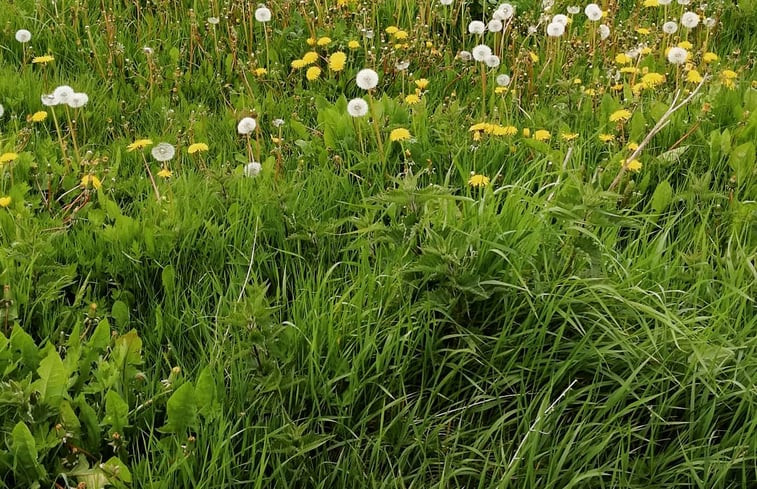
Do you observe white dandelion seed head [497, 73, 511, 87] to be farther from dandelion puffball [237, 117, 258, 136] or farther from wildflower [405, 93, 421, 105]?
dandelion puffball [237, 117, 258, 136]

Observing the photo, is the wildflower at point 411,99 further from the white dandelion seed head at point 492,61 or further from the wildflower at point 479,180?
the wildflower at point 479,180

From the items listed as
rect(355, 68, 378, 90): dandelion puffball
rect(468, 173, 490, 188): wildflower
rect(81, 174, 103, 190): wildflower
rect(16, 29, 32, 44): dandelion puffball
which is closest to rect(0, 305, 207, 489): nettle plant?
rect(81, 174, 103, 190): wildflower

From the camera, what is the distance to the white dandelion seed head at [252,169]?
2.57m

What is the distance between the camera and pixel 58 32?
3.74 meters

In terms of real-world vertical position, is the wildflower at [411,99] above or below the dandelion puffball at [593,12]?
below

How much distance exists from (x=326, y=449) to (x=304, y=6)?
272 cm

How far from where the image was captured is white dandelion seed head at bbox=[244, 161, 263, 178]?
2.57 meters

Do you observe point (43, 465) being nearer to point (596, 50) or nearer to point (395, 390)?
point (395, 390)

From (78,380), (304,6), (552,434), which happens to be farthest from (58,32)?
(552,434)

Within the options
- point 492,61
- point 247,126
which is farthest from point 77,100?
point 492,61

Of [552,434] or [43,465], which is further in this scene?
[552,434]

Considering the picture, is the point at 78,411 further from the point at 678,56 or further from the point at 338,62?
the point at 678,56

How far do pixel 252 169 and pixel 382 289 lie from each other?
32.3 inches

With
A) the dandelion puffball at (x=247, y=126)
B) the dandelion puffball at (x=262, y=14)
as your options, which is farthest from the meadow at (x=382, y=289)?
the dandelion puffball at (x=262, y=14)
